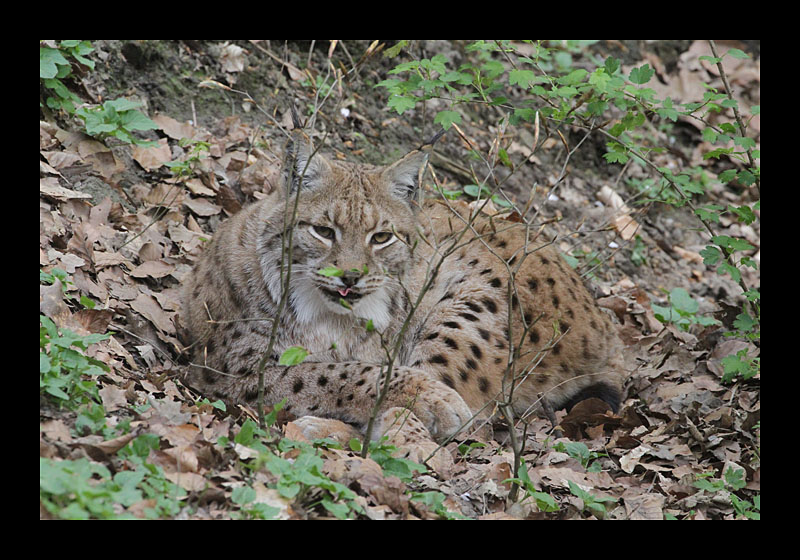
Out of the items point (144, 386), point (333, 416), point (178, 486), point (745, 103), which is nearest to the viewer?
point (178, 486)

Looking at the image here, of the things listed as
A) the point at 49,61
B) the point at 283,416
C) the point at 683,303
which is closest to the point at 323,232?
the point at 283,416

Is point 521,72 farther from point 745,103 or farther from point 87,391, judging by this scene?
point 745,103

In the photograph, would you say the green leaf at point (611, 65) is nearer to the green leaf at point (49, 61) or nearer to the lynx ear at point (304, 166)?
the lynx ear at point (304, 166)

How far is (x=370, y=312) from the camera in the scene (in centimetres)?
489

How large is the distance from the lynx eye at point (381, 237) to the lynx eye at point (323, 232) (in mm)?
226

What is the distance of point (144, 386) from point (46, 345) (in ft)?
2.02

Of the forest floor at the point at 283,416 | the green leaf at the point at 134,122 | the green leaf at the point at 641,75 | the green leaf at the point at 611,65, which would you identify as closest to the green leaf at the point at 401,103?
the forest floor at the point at 283,416

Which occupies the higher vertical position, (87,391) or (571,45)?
(571,45)

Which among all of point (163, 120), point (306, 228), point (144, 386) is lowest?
point (144, 386)

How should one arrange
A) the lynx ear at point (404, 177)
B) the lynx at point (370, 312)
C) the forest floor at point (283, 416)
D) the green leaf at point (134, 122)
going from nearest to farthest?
the forest floor at point (283, 416) → the lynx at point (370, 312) → the lynx ear at point (404, 177) → the green leaf at point (134, 122)

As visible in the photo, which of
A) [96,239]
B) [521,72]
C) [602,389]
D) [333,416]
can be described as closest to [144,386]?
[333,416]

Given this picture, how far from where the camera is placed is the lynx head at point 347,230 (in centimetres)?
448

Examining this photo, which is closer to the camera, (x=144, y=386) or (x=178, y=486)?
(x=178, y=486)

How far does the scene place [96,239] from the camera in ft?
16.5
